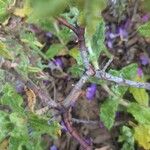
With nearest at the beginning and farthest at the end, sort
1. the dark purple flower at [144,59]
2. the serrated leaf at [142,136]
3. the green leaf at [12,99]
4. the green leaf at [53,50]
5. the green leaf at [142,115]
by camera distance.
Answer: the green leaf at [12,99] → the green leaf at [142,115] → the serrated leaf at [142,136] → the green leaf at [53,50] → the dark purple flower at [144,59]

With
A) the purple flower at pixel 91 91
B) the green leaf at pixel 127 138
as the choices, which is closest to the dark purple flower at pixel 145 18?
the purple flower at pixel 91 91

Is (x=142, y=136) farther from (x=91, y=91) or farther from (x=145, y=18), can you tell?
(x=145, y=18)

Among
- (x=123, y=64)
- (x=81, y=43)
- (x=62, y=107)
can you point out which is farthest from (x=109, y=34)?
(x=81, y=43)

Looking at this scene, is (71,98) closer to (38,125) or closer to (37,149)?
(38,125)

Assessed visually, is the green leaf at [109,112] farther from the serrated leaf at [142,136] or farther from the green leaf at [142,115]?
the serrated leaf at [142,136]

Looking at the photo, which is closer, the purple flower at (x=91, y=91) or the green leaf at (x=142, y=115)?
the green leaf at (x=142, y=115)

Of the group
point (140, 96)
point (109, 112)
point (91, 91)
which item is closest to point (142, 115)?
point (109, 112)
